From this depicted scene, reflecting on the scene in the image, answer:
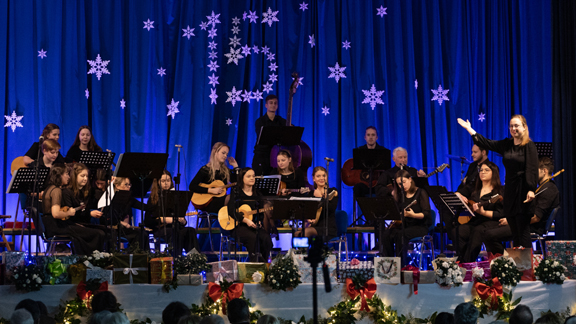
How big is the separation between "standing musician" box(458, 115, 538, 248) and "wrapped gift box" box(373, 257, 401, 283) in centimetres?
148

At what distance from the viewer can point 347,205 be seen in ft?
30.9

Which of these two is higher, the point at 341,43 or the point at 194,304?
the point at 341,43

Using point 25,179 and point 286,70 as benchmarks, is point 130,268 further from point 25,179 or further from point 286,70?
point 286,70

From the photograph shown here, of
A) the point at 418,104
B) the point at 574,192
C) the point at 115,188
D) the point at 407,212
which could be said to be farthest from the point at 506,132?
the point at 115,188

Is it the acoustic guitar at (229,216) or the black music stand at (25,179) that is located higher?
the black music stand at (25,179)

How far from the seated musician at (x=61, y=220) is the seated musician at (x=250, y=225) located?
4.87ft

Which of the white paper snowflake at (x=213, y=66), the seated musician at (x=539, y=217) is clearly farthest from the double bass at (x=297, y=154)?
the seated musician at (x=539, y=217)

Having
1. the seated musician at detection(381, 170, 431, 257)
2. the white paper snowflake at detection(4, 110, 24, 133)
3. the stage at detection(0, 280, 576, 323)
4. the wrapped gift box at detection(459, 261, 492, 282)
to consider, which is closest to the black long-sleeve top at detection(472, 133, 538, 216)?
the wrapped gift box at detection(459, 261, 492, 282)

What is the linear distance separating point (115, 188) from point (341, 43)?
4135 mm

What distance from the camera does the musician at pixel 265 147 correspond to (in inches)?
334

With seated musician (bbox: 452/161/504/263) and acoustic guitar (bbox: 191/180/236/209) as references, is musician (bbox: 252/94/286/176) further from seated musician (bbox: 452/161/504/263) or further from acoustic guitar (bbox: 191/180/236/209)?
seated musician (bbox: 452/161/504/263)

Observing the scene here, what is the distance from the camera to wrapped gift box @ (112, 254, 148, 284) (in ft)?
18.0

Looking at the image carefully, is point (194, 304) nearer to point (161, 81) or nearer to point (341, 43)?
point (161, 81)

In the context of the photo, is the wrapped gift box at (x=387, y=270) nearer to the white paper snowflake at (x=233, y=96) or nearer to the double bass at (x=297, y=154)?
the double bass at (x=297, y=154)
